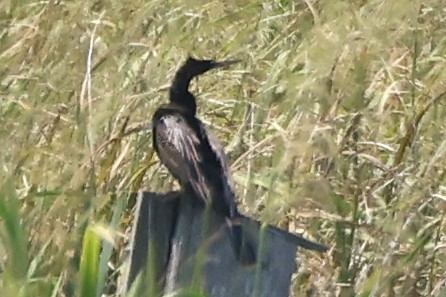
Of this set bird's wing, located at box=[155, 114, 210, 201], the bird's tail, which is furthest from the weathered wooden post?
bird's wing, located at box=[155, 114, 210, 201]

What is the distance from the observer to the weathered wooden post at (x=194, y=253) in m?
2.58

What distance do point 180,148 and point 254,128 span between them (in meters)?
0.30

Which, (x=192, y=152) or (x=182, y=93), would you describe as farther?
(x=182, y=93)

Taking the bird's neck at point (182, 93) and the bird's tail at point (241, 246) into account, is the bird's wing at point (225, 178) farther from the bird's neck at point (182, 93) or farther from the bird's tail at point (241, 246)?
the bird's neck at point (182, 93)

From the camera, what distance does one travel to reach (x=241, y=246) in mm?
2543

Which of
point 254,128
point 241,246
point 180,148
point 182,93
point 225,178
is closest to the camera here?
point 241,246

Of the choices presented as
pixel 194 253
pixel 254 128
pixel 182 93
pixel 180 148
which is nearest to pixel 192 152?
pixel 180 148

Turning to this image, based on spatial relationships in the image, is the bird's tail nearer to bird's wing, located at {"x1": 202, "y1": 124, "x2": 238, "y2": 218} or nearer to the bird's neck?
bird's wing, located at {"x1": 202, "y1": 124, "x2": 238, "y2": 218}

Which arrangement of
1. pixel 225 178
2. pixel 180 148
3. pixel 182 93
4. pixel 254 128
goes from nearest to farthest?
pixel 225 178 < pixel 254 128 < pixel 180 148 < pixel 182 93

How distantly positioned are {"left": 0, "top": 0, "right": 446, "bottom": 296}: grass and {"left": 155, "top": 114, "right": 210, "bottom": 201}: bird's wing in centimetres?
8

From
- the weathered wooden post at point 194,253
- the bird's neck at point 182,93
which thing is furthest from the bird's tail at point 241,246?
the bird's neck at point 182,93

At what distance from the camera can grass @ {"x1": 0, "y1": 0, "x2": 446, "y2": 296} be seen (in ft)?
8.10

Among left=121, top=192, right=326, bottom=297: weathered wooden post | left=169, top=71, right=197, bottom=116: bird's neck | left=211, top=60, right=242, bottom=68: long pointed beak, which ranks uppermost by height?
left=211, top=60, right=242, bottom=68: long pointed beak

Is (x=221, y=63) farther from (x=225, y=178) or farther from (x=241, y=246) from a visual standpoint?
(x=241, y=246)
